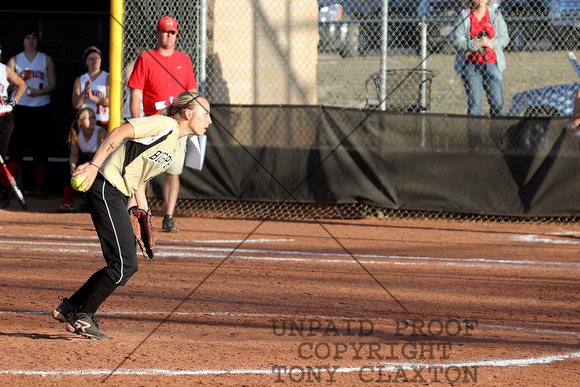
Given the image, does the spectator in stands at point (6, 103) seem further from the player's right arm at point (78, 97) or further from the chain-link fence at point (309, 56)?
the chain-link fence at point (309, 56)

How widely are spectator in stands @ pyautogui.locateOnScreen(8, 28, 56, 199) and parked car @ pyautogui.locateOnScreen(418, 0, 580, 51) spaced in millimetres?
5224

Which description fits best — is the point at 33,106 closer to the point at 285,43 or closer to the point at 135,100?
the point at 135,100

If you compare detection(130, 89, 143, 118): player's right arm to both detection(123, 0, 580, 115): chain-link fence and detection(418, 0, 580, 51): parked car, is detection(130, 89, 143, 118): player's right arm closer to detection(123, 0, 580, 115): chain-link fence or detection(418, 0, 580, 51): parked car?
detection(123, 0, 580, 115): chain-link fence

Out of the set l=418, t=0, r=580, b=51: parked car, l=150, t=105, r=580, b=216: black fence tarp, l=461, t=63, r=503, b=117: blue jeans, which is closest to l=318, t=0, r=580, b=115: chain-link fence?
l=418, t=0, r=580, b=51: parked car

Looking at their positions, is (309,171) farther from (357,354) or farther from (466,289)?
(357,354)

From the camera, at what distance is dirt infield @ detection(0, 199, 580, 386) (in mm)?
4070

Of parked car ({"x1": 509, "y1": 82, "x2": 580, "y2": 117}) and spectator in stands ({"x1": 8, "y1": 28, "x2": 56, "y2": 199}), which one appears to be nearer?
parked car ({"x1": 509, "y1": 82, "x2": 580, "y2": 117})

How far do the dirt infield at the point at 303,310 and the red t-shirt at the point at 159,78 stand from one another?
1.48 metres

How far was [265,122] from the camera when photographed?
9.83 m

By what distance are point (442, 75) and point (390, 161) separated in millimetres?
7018

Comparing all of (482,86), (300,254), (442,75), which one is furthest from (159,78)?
(442,75)

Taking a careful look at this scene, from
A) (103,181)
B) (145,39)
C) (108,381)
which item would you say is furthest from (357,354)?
(145,39)

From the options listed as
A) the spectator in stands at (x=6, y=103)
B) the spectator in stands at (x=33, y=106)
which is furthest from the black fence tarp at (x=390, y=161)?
the spectator in stands at (x=33, y=106)

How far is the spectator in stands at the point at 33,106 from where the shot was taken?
10.8 m
